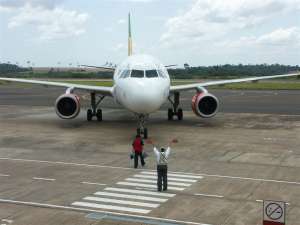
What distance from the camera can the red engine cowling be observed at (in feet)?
89.8

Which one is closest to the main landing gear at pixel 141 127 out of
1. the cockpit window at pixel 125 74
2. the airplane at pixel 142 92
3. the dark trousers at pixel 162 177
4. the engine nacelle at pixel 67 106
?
the airplane at pixel 142 92

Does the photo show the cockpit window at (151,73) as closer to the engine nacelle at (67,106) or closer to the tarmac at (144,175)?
the tarmac at (144,175)

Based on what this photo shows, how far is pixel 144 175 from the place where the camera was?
50.6 feet

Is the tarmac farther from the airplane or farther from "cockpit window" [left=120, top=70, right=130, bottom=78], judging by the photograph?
"cockpit window" [left=120, top=70, right=130, bottom=78]

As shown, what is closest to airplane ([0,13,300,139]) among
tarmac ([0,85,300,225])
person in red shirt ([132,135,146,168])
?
tarmac ([0,85,300,225])

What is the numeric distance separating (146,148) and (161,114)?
14.7 m

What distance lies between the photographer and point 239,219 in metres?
10.8

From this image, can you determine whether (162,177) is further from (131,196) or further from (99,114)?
(99,114)

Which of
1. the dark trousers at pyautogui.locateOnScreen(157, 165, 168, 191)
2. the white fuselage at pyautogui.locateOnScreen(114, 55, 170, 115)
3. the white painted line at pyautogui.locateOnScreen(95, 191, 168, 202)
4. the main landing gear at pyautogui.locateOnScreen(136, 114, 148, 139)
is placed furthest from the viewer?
the main landing gear at pyautogui.locateOnScreen(136, 114, 148, 139)

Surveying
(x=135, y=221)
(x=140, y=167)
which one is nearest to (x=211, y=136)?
(x=140, y=167)

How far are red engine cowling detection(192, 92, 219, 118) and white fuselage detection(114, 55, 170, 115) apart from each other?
12.5 ft

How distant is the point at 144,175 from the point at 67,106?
42.4ft

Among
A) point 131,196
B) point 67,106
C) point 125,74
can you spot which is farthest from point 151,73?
point 131,196

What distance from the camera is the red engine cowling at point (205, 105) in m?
27.4
